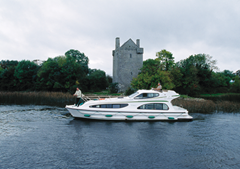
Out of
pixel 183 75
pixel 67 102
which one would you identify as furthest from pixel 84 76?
pixel 183 75

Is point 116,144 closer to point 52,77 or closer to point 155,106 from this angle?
point 155,106

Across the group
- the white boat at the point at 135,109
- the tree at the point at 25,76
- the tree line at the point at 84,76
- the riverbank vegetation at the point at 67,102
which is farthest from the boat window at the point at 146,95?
the tree at the point at 25,76

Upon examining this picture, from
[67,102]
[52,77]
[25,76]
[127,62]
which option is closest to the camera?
[67,102]

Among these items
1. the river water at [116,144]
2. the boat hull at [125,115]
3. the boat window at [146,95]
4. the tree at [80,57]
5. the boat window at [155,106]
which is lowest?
the river water at [116,144]

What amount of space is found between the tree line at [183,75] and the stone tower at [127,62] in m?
3.69

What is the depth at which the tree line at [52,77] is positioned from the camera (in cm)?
4531

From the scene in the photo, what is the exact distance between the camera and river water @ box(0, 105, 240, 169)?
288 inches

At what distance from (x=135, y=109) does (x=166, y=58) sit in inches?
1242

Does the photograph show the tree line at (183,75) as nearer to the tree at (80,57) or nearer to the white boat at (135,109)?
the white boat at (135,109)

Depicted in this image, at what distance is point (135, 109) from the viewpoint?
13.6 m

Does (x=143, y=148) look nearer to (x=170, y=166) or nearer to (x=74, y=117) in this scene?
(x=170, y=166)

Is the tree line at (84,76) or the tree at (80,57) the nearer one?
the tree line at (84,76)

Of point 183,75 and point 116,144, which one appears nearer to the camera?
point 116,144

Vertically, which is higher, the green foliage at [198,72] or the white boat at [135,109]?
the green foliage at [198,72]
